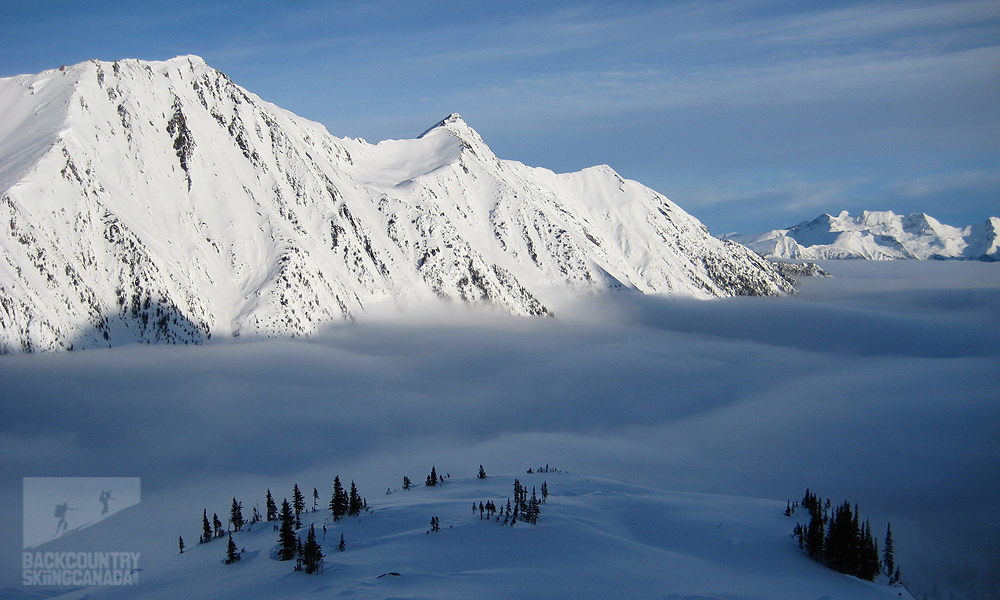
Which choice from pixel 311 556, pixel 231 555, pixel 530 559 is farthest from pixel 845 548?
pixel 231 555

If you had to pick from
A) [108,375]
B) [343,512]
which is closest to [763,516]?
[343,512]

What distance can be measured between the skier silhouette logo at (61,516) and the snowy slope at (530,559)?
32.8 metres

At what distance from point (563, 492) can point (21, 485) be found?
128115 mm

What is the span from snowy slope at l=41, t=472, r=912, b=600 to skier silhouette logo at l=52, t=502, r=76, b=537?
3275cm

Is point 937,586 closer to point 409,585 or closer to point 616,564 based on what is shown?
point 616,564

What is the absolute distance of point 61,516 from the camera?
14400cm

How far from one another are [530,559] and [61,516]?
374ft

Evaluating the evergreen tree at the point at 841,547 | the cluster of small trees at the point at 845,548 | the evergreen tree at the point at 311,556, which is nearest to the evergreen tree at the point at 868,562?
the cluster of small trees at the point at 845,548

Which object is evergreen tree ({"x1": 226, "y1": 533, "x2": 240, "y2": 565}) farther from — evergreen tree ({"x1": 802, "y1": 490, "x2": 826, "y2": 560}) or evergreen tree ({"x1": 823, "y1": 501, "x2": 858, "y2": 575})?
evergreen tree ({"x1": 823, "y1": 501, "x2": 858, "y2": 575})

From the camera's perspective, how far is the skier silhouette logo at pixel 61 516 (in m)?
137

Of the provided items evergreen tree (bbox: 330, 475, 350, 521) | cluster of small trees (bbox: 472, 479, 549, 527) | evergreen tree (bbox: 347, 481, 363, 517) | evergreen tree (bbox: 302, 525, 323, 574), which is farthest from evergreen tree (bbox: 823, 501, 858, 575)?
evergreen tree (bbox: 330, 475, 350, 521)

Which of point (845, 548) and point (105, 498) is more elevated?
point (105, 498)

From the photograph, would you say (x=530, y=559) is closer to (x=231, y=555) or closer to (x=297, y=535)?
(x=297, y=535)

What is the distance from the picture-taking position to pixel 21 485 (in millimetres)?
158375
